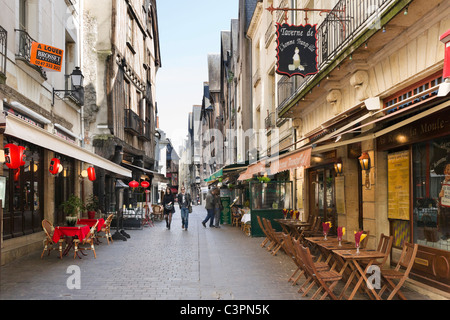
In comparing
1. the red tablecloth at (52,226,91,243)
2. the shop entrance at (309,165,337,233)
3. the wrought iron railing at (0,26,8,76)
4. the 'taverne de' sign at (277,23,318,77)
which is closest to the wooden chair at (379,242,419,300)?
the 'taverne de' sign at (277,23,318,77)

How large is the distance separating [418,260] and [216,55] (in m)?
45.7

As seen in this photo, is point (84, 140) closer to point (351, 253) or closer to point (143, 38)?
point (143, 38)

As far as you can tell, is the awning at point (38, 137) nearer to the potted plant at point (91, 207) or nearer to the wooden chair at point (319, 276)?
the wooden chair at point (319, 276)

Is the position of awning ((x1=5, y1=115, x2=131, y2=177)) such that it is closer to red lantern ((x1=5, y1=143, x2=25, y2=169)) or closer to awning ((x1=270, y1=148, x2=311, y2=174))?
red lantern ((x1=5, y1=143, x2=25, y2=169))

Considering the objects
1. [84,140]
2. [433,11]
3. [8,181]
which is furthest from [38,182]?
[433,11]

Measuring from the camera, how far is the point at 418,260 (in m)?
6.97

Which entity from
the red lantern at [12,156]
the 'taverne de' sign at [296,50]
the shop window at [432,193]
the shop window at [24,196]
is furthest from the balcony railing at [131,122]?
the shop window at [432,193]

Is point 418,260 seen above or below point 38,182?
below

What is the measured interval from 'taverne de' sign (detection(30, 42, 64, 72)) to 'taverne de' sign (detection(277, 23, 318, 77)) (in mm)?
5502

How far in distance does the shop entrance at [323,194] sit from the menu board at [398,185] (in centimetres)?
319

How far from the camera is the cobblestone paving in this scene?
6484mm

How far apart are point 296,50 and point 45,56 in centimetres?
603

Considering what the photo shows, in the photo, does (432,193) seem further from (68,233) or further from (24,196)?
(24,196)

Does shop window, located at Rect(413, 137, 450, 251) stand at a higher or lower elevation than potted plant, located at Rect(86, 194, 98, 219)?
higher
